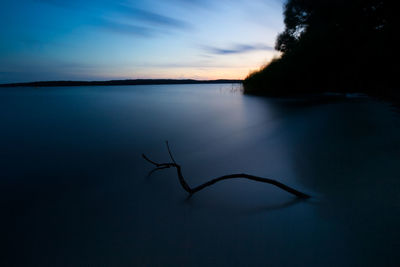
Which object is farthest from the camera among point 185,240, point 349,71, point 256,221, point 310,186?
point 349,71

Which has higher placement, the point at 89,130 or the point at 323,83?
the point at 323,83

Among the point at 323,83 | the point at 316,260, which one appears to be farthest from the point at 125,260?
the point at 323,83

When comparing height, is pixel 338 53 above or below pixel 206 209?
above

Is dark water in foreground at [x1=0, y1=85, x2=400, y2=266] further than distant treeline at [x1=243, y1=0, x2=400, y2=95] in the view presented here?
No

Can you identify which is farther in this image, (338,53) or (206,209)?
(338,53)

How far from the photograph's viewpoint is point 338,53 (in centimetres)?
1597

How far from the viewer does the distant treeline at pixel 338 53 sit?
488 inches

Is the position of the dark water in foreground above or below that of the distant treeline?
below

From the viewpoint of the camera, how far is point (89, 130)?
23.1ft

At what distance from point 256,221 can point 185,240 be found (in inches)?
28.0

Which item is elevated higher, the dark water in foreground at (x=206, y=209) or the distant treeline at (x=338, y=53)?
the distant treeline at (x=338, y=53)

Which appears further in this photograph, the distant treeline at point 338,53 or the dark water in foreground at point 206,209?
the distant treeline at point 338,53

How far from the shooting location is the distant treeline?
488 inches

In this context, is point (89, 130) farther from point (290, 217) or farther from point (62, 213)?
point (290, 217)
